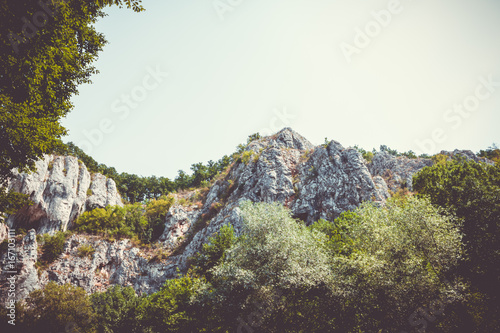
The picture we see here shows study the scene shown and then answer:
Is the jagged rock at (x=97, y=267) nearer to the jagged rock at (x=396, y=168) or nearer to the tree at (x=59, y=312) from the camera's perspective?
the tree at (x=59, y=312)

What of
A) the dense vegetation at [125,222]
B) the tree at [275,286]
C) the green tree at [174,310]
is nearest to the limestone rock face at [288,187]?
the dense vegetation at [125,222]

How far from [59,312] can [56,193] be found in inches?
1069

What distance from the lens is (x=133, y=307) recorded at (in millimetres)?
30625

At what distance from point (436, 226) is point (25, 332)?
38.9 m

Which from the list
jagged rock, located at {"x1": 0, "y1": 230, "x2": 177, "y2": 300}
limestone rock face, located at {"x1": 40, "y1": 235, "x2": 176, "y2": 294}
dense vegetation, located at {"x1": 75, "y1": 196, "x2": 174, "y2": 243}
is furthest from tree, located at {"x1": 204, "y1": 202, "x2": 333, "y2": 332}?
dense vegetation, located at {"x1": 75, "y1": 196, "x2": 174, "y2": 243}

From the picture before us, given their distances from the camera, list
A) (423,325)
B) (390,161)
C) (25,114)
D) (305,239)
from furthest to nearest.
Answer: (390,161) → (305,239) → (423,325) → (25,114)

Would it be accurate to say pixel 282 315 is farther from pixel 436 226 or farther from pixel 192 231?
pixel 192 231

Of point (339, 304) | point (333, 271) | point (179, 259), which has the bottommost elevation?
point (179, 259)

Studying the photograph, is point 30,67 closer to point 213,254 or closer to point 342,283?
point 213,254

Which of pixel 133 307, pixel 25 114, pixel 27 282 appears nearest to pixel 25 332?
pixel 133 307

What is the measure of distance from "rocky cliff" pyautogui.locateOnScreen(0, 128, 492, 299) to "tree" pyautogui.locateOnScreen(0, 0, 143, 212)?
31362 mm

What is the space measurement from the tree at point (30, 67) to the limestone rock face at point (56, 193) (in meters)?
32.6

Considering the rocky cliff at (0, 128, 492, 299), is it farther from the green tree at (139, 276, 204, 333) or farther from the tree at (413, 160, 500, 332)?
the tree at (413, 160, 500, 332)

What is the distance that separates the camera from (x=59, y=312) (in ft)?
81.0
